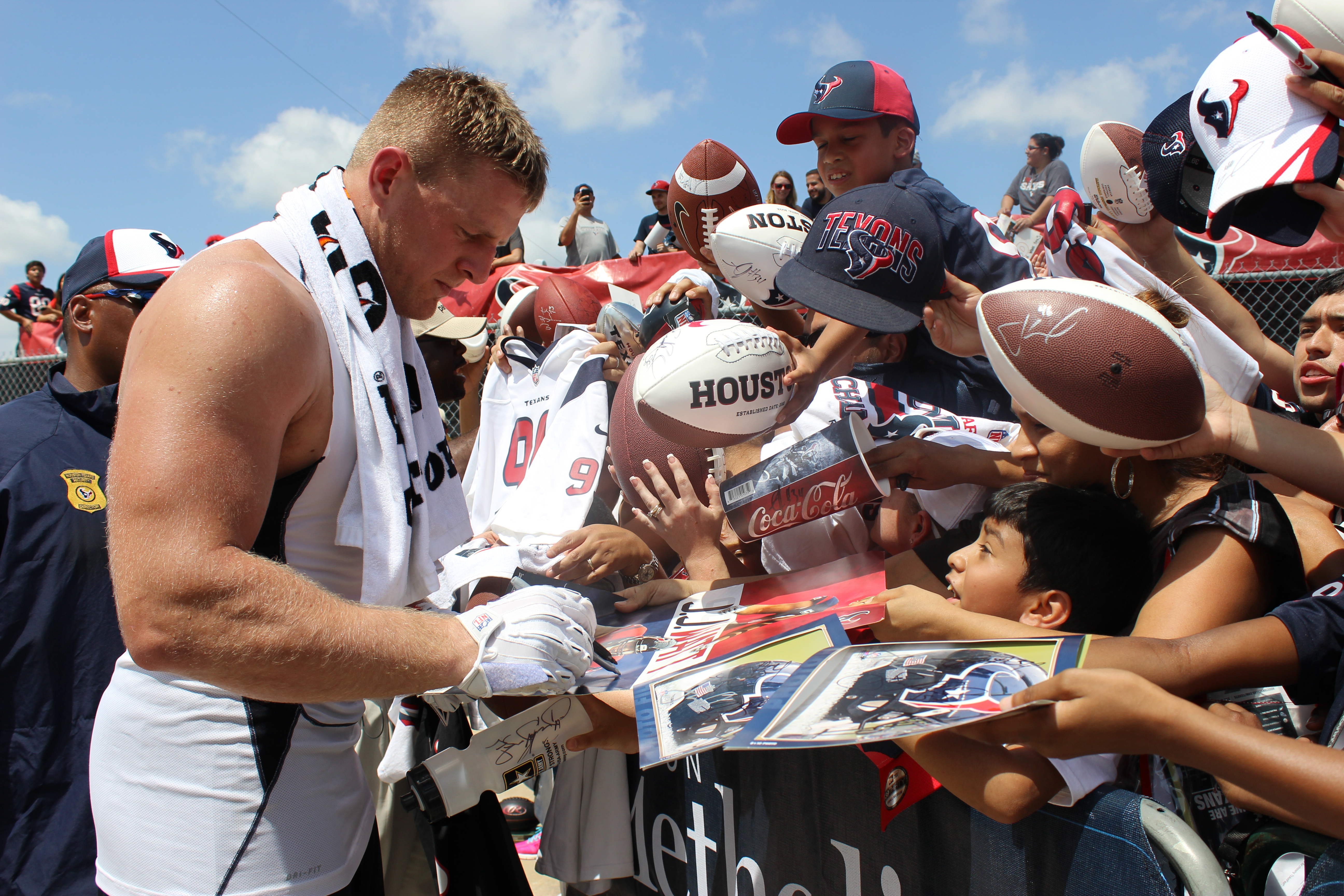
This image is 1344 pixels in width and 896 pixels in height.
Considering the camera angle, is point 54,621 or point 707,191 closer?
point 54,621

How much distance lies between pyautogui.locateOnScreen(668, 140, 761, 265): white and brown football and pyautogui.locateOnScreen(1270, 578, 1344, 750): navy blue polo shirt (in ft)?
9.47

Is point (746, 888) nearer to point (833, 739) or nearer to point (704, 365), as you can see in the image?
point (833, 739)

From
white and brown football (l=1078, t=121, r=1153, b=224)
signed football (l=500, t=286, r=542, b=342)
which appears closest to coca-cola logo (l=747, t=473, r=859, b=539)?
white and brown football (l=1078, t=121, r=1153, b=224)

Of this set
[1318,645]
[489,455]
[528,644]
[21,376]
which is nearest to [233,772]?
[528,644]

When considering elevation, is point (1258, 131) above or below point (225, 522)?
above

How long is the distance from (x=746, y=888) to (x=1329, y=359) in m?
2.04

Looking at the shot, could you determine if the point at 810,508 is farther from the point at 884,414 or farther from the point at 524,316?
the point at 524,316

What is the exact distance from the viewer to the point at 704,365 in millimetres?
2482

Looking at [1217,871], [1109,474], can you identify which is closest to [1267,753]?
[1217,871]

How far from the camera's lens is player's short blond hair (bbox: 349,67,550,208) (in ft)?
5.73

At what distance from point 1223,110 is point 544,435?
257 cm

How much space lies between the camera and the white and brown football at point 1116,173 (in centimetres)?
285

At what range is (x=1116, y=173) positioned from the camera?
2.92 metres
